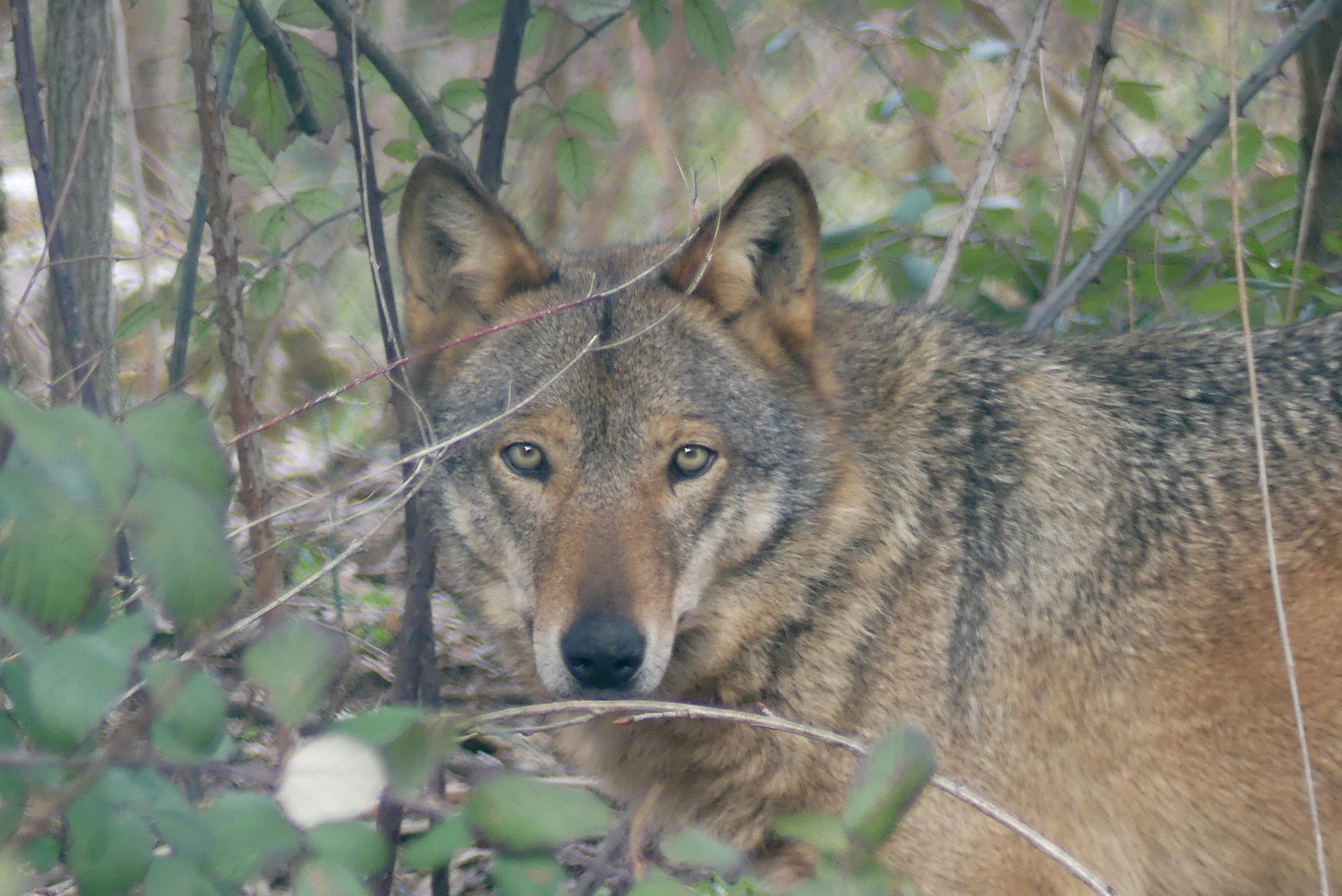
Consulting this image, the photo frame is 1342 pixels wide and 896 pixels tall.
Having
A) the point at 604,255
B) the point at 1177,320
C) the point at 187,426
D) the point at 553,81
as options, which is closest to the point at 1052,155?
the point at 553,81

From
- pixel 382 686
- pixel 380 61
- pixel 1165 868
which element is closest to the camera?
pixel 1165 868

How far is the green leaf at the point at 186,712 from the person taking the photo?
1393mm

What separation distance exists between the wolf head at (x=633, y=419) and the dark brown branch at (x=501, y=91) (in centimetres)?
51

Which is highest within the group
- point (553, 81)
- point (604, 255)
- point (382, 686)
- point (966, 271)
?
point (553, 81)

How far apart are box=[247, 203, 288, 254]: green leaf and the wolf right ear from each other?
55 centimetres

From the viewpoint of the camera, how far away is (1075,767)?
3.31 metres

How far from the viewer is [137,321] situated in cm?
362

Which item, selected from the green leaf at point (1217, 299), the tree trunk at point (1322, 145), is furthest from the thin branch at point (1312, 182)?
the green leaf at point (1217, 299)

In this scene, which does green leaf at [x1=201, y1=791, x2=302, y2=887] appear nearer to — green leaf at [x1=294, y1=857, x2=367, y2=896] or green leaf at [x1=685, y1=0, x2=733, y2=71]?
green leaf at [x1=294, y1=857, x2=367, y2=896]

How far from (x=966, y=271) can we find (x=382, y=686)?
307 cm

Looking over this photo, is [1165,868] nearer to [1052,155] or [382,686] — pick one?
[382,686]

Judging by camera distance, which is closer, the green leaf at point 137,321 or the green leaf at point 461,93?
the green leaf at point 137,321

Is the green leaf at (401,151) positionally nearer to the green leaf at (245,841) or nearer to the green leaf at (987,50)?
the green leaf at (987,50)

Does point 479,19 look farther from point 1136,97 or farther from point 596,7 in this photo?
point 1136,97
